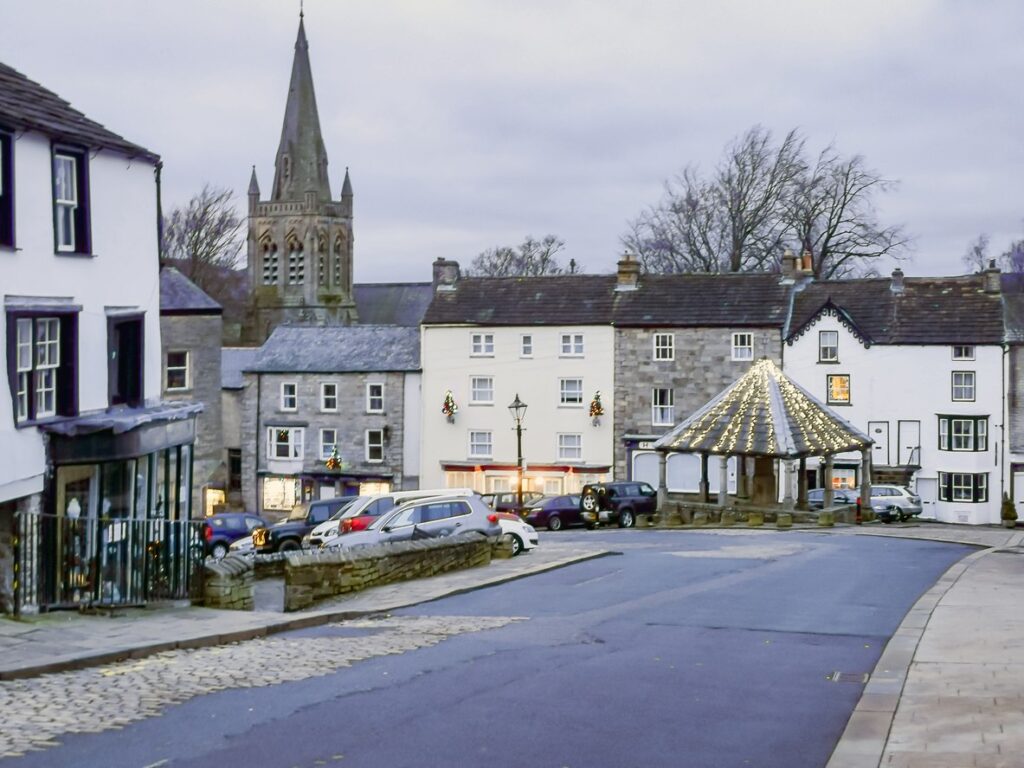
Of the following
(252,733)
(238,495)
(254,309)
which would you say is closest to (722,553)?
(252,733)

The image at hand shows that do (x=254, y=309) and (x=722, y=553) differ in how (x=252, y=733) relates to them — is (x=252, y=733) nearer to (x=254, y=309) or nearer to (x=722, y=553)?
(x=722, y=553)

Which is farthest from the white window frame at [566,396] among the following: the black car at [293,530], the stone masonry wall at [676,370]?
the black car at [293,530]

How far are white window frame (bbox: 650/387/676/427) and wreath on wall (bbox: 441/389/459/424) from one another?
8.87 meters

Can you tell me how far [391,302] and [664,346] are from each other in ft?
202

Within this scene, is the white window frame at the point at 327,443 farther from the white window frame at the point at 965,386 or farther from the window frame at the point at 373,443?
the white window frame at the point at 965,386

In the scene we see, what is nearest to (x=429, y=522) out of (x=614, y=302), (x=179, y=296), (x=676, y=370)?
(x=179, y=296)

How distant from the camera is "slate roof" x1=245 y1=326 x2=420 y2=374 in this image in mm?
63344

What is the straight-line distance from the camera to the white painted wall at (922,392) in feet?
189

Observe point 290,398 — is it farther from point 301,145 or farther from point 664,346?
point 301,145

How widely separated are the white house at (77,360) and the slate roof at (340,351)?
131 ft

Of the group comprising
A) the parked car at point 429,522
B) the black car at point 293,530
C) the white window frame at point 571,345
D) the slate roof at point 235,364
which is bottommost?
the black car at point 293,530

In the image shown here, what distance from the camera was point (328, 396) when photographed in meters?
63.6

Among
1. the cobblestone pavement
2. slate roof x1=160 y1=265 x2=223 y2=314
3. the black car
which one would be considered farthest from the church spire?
the cobblestone pavement

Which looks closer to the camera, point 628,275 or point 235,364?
point 628,275
